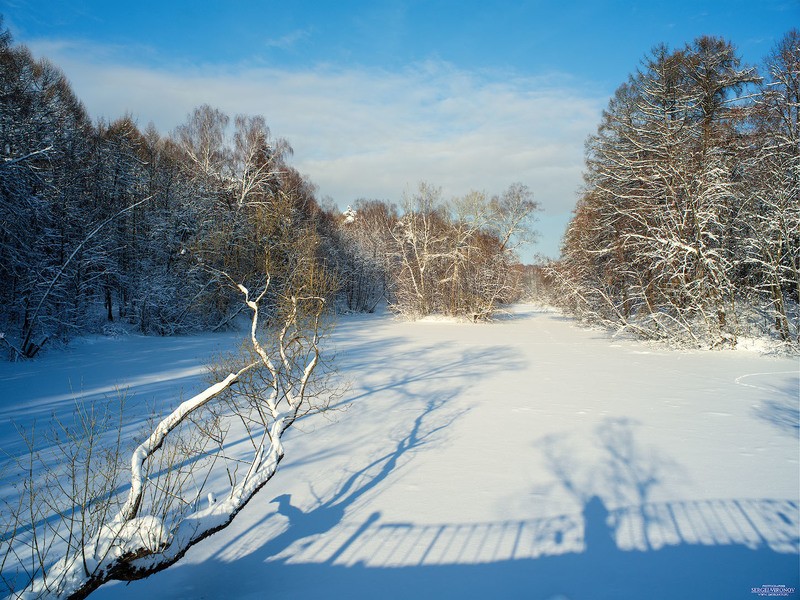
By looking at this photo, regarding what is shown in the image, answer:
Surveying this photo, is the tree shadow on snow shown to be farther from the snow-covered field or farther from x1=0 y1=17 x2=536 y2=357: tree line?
x1=0 y1=17 x2=536 y2=357: tree line

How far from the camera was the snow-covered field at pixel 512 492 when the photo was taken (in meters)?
3.49

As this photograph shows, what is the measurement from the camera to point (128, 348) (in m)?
15.2

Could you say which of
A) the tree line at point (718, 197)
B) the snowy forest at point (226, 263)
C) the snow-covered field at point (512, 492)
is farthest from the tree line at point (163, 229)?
the tree line at point (718, 197)

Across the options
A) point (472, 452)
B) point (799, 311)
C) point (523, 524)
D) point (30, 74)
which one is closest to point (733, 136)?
point (799, 311)

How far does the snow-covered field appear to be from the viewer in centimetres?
349

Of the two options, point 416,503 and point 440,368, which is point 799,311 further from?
point 416,503

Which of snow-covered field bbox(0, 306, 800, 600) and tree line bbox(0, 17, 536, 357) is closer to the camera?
snow-covered field bbox(0, 306, 800, 600)

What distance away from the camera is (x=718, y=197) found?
1344cm

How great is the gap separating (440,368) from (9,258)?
13.1 metres

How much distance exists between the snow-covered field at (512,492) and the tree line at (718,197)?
432 cm

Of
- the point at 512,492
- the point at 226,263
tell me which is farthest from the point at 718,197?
the point at 226,263

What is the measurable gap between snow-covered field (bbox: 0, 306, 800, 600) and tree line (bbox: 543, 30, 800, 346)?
14.2 ft

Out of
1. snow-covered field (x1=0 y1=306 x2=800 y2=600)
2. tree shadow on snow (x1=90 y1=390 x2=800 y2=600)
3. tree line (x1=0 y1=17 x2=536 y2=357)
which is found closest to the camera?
tree shadow on snow (x1=90 y1=390 x2=800 y2=600)

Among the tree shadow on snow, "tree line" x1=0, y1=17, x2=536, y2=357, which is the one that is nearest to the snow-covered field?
the tree shadow on snow
